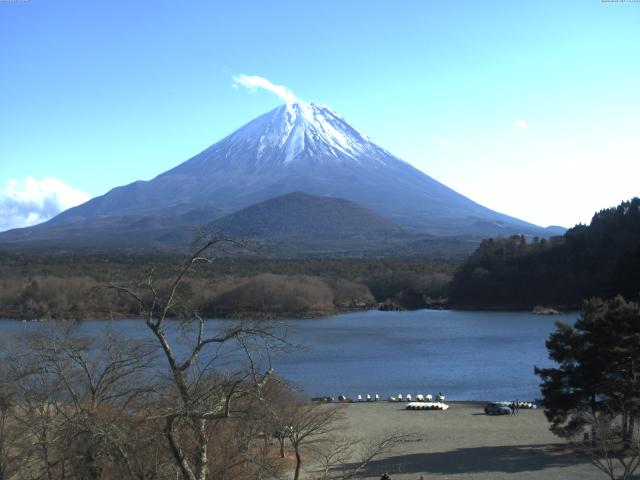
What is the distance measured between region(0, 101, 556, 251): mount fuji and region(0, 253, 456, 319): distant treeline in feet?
124

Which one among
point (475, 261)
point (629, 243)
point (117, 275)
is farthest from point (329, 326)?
point (117, 275)

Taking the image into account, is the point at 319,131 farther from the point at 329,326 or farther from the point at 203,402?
the point at 203,402

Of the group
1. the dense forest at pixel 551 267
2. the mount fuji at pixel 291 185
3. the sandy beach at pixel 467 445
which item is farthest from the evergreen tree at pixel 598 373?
the mount fuji at pixel 291 185

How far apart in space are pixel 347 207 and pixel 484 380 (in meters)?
78.1

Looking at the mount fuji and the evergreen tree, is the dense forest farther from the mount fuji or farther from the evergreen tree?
the mount fuji

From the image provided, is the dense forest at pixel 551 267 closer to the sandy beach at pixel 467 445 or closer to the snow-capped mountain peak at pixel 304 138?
the sandy beach at pixel 467 445

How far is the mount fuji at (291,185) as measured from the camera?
10475 cm

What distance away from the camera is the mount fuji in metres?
105

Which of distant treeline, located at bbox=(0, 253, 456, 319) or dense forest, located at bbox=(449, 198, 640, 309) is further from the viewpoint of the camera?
dense forest, located at bbox=(449, 198, 640, 309)

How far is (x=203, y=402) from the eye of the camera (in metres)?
4.38

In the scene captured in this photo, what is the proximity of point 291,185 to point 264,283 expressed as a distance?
217ft

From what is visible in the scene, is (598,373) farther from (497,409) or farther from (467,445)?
(497,409)

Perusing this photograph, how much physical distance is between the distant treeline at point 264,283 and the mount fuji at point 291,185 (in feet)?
124

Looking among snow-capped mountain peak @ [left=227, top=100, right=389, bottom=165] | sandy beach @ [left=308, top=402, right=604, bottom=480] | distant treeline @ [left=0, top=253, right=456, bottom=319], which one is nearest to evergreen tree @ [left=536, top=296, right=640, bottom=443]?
sandy beach @ [left=308, top=402, right=604, bottom=480]
